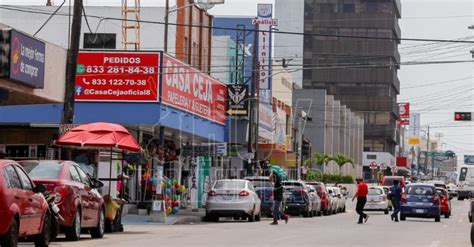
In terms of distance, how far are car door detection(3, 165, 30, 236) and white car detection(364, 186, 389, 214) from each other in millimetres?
37646

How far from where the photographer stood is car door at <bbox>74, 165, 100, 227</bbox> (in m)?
22.1

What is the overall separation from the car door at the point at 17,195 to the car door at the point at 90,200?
190 inches

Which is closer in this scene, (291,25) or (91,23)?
(91,23)

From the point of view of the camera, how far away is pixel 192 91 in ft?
133

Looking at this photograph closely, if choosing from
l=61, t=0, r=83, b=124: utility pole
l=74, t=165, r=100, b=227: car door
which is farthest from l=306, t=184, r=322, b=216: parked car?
l=74, t=165, r=100, b=227: car door

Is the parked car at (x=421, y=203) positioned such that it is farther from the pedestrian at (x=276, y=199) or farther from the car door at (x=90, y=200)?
the car door at (x=90, y=200)

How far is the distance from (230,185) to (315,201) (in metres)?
11.5

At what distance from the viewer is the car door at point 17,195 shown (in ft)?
52.9

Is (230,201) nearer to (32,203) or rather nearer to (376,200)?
(32,203)

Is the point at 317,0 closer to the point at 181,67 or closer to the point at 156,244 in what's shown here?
the point at 181,67

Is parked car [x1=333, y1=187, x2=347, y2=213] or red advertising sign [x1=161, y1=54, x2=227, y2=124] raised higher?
red advertising sign [x1=161, y1=54, x2=227, y2=124]

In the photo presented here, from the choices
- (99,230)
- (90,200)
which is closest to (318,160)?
(99,230)

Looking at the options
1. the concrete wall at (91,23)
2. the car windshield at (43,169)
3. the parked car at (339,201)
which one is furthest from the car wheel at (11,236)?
the parked car at (339,201)

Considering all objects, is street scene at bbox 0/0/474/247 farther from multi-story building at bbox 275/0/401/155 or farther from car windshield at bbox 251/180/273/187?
multi-story building at bbox 275/0/401/155
